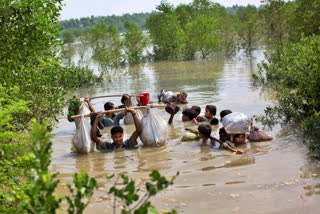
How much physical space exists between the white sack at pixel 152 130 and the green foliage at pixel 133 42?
1772 centimetres

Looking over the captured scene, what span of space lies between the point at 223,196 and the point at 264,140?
8.59 feet

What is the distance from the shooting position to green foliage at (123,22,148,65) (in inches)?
956

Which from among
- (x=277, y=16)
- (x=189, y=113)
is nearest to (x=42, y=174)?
(x=189, y=113)

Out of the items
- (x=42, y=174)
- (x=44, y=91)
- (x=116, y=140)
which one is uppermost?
(x=44, y=91)

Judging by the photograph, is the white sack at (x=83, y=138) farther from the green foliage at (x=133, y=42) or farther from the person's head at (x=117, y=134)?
the green foliage at (x=133, y=42)

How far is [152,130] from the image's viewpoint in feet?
23.2

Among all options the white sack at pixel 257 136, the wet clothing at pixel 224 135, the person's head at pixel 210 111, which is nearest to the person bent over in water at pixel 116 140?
the wet clothing at pixel 224 135

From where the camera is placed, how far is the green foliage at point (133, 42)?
24.3m

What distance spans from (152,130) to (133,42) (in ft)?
60.0

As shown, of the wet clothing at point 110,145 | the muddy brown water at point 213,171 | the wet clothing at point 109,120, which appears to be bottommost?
the muddy brown water at point 213,171

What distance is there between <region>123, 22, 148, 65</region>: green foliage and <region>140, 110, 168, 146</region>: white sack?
1772cm

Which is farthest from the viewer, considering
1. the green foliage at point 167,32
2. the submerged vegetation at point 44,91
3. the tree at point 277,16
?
the green foliage at point 167,32

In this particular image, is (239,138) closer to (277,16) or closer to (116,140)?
(116,140)

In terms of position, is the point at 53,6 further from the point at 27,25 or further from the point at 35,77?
the point at 35,77
